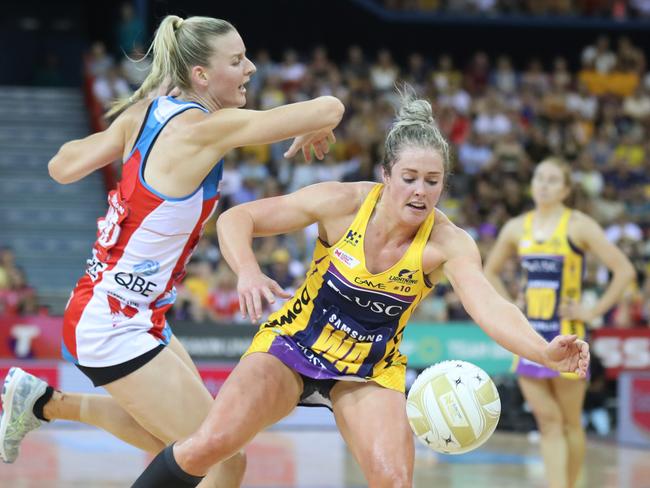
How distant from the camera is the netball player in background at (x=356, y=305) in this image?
13.9ft

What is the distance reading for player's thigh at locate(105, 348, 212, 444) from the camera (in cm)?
438

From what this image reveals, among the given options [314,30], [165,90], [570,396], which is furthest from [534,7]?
[165,90]

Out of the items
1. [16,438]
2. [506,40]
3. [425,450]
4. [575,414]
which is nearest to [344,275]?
[16,438]

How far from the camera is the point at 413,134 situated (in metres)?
4.38

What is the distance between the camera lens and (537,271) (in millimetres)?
7219

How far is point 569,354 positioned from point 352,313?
109cm


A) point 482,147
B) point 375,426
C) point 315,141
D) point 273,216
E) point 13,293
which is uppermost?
point 315,141

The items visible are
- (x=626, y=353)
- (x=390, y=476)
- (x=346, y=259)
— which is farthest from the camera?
(x=626, y=353)

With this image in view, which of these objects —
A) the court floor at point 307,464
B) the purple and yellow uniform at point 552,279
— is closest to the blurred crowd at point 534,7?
the court floor at point 307,464

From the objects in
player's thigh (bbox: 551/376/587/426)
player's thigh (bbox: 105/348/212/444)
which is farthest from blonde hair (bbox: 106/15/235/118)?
player's thigh (bbox: 551/376/587/426)

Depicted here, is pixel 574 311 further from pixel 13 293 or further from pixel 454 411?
pixel 13 293

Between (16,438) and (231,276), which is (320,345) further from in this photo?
(231,276)

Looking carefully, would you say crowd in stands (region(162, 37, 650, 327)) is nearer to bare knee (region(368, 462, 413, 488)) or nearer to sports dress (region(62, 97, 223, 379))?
sports dress (region(62, 97, 223, 379))

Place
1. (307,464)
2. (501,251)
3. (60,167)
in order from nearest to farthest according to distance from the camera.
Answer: (60,167) < (501,251) < (307,464)
